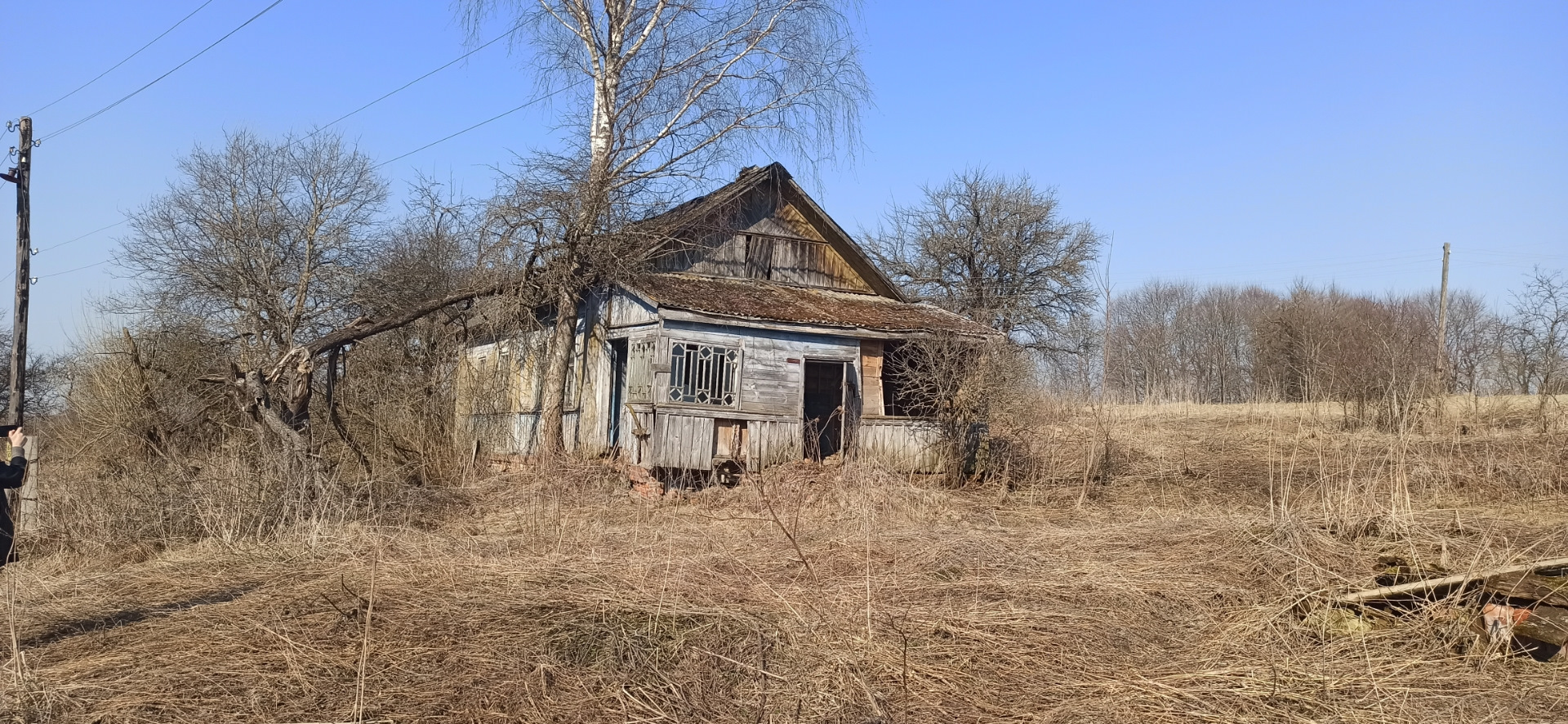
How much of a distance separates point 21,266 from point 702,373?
511 inches

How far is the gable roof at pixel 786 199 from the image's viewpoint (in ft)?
57.8

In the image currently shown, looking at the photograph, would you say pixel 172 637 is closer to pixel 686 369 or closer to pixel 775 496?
pixel 775 496

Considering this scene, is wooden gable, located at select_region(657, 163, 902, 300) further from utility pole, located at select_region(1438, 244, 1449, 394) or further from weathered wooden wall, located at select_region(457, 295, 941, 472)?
utility pole, located at select_region(1438, 244, 1449, 394)

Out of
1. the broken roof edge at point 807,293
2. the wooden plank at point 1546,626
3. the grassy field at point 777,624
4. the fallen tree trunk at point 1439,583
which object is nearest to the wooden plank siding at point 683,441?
the broken roof edge at point 807,293

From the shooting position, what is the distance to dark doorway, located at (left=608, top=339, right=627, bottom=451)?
1709 centimetres

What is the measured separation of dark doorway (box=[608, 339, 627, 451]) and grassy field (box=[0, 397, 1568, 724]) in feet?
17.7

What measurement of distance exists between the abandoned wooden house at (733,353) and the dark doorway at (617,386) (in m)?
0.03

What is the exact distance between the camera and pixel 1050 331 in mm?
31094

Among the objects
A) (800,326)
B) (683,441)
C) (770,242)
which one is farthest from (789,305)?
(683,441)

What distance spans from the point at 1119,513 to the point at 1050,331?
762 inches

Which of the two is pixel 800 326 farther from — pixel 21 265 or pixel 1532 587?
pixel 21 265

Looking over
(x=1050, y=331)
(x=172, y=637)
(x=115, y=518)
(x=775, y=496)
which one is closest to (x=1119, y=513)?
(x=775, y=496)

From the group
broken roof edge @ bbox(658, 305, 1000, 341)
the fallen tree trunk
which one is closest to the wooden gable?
broken roof edge @ bbox(658, 305, 1000, 341)

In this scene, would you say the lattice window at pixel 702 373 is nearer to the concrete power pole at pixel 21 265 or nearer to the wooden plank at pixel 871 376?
the wooden plank at pixel 871 376
